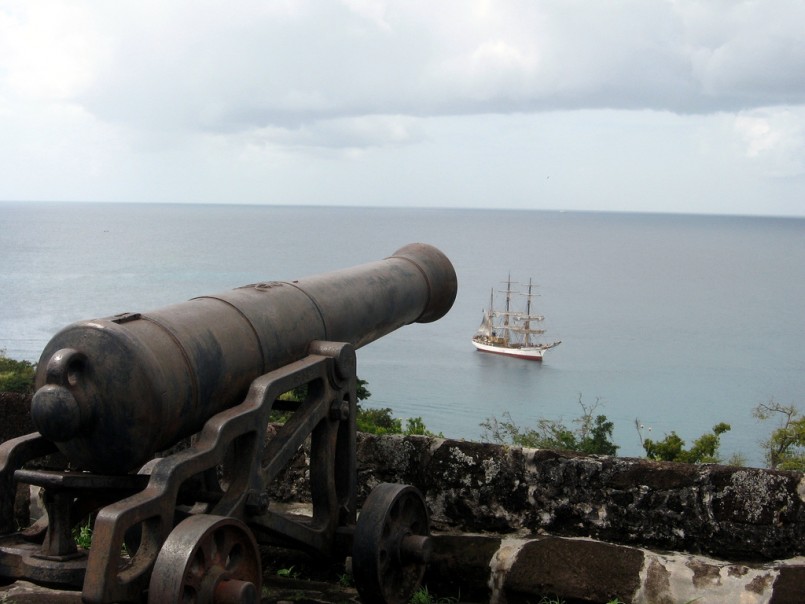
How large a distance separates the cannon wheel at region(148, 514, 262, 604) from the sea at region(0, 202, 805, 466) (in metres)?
8.85

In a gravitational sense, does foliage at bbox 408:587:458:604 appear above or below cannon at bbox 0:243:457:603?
below

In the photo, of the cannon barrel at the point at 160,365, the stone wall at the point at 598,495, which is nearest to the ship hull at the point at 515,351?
the stone wall at the point at 598,495

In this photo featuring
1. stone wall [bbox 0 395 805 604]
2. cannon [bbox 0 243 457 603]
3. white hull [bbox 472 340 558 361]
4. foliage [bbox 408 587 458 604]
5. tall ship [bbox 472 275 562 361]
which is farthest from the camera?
tall ship [bbox 472 275 562 361]

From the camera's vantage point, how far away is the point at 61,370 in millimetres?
2881

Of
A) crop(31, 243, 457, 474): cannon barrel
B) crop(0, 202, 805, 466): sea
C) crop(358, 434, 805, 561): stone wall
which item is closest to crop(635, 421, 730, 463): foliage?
crop(0, 202, 805, 466): sea

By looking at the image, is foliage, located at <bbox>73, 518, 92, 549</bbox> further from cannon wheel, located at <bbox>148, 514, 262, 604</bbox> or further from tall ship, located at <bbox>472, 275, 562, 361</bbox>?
tall ship, located at <bbox>472, 275, 562, 361</bbox>

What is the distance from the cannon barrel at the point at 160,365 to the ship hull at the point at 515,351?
65.8 m

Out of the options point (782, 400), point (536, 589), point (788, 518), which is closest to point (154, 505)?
point (536, 589)

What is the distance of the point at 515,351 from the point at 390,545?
6836cm

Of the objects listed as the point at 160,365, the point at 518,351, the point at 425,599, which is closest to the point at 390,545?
the point at 425,599

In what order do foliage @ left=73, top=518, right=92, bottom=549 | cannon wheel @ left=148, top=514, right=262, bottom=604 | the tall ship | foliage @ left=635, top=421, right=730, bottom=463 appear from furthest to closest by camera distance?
the tall ship
foliage @ left=635, top=421, right=730, bottom=463
foliage @ left=73, top=518, right=92, bottom=549
cannon wheel @ left=148, top=514, right=262, bottom=604

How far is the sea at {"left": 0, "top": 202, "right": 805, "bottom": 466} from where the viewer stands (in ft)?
165

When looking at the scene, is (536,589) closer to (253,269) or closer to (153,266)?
(253,269)

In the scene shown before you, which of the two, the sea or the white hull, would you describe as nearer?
the sea
